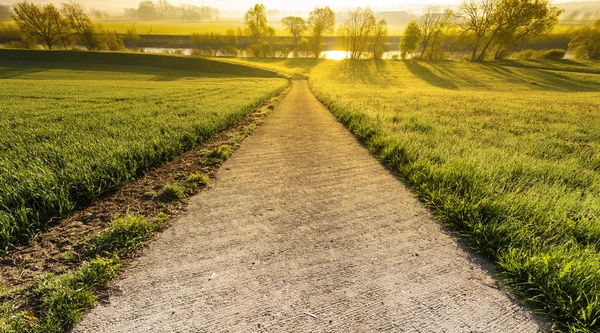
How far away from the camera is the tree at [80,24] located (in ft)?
186

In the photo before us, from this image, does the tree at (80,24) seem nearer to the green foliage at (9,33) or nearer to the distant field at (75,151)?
the green foliage at (9,33)

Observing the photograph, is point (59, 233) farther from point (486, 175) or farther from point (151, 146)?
point (486, 175)

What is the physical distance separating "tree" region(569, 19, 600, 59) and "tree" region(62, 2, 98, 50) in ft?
363

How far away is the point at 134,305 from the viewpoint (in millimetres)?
2273

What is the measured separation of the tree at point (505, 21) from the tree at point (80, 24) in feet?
280

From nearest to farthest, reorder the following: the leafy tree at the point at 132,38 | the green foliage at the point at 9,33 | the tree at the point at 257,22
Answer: the green foliage at the point at 9,33
the tree at the point at 257,22
the leafy tree at the point at 132,38

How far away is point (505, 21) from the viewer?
45.5m

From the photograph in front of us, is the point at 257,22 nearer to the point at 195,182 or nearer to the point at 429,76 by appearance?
the point at 429,76

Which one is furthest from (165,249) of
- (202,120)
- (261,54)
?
(261,54)

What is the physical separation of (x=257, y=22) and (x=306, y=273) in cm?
8486

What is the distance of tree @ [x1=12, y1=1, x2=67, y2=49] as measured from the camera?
174ft

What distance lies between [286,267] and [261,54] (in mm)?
72048

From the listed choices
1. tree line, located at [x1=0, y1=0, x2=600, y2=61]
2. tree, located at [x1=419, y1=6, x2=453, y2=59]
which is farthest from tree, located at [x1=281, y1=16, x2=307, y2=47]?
tree, located at [x1=419, y1=6, x2=453, y2=59]

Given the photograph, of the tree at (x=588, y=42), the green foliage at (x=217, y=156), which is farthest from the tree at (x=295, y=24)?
the green foliage at (x=217, y=156)
